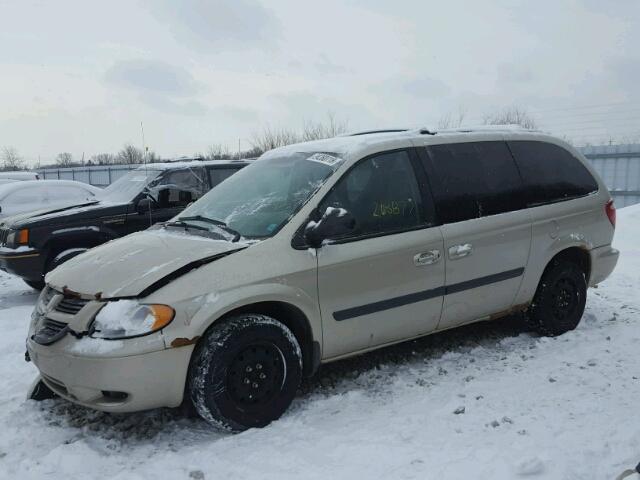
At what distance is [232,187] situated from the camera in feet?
15.1

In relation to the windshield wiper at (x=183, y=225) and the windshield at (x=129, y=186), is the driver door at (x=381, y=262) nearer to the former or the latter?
the windshield wiper at (x=183, y=225)

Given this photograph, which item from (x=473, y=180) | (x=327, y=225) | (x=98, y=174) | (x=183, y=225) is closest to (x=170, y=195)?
(x=183, y=225)

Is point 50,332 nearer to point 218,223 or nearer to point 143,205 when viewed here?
point 218,223

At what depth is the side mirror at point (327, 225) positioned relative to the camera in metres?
3.62

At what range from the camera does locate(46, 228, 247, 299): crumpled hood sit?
10.8ft

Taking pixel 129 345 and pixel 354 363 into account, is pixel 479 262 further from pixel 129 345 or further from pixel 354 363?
pixel 129 345

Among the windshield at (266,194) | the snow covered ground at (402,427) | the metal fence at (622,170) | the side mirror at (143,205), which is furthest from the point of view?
the metal fence at (622,170)

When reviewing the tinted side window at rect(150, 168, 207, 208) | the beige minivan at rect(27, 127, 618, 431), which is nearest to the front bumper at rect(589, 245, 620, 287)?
the beige minivan at rect(27, 127, 618, 431)

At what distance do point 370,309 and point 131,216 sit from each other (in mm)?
4607

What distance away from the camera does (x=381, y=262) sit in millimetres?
3928

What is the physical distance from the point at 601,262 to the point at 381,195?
2.53 metres

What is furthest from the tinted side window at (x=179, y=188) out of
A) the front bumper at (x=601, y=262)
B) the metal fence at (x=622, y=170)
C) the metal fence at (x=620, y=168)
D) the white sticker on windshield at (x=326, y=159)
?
the metal fence at (x=622, y=170)

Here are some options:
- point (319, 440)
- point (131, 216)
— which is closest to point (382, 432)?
point (319, 440)

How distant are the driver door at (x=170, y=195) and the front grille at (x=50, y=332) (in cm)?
404
